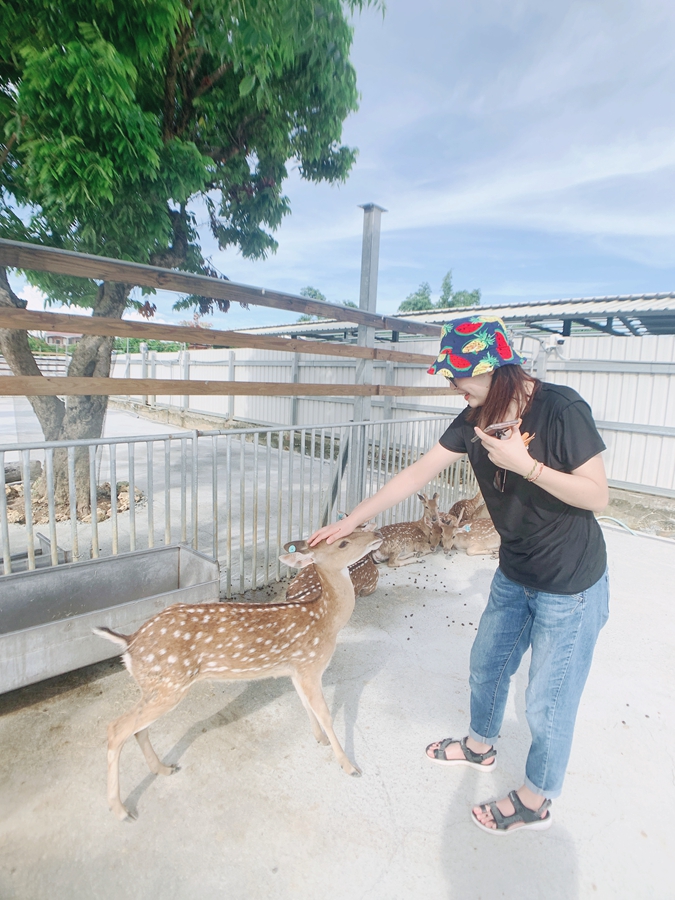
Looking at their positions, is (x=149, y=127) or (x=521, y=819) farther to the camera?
(x=149, y=127)

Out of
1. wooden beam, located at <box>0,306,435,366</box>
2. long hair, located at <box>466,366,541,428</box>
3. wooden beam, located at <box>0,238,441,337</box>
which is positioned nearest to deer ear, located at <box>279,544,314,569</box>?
long hair, located at <box>466,366,541,428</box>

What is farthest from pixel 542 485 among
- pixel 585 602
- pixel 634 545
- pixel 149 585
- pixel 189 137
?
pixel 189 137

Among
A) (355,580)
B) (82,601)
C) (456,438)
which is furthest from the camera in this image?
(355,580)

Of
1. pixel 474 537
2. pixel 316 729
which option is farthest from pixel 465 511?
pixel 316 729

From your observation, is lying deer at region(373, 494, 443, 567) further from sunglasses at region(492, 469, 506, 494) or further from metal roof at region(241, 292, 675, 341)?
metal roof at region(241, 292, 675, 341)

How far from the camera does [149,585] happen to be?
10.5ft

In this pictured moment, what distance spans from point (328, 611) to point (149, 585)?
1.37 meters

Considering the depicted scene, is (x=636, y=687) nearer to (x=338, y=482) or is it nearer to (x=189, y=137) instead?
(x=338, y=482)

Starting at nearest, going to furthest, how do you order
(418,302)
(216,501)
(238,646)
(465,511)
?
(238,646), (216,501), (465,511), (418,302)

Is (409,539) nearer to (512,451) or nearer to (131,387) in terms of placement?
(131,387)

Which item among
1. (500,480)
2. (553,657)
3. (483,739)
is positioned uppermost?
(500,480)

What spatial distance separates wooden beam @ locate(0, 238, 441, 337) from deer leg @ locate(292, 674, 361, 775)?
2.72m

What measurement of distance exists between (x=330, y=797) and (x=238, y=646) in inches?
29.7

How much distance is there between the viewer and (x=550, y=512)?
1849 millimetres
